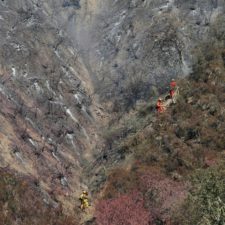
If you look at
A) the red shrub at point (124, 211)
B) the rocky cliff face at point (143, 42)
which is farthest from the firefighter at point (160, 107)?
the red shrub at point (124, 211)

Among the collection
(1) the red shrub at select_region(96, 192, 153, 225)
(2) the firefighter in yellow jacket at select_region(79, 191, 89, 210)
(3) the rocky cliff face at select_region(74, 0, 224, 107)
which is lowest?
(3) the rocky cliff face at select_region(74, 0, 224, 107)

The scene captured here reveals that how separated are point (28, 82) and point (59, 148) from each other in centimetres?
1079

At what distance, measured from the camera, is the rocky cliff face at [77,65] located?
58344 mm

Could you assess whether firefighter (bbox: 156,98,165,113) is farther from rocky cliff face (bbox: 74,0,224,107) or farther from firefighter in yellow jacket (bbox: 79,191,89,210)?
firefighter in yellow jacket (bbox: 79,191,89,210)

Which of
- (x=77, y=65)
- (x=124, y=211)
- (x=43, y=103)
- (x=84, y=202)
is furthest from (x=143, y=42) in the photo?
(x=124, y=211)

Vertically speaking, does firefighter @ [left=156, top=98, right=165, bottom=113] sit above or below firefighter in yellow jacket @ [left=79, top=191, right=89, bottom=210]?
below

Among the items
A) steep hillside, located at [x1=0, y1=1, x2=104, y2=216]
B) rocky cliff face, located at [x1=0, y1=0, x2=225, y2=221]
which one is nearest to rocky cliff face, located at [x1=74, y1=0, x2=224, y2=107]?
rocky cliff face, located at [x1=0, y1=0, x2=225, y2=221]

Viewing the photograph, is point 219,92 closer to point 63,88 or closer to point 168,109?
point 168,109

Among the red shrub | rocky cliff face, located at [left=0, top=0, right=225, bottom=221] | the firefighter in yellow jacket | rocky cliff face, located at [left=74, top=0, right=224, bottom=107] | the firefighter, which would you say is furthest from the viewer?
rocky cliff face, located at [left=74, top=0, right=224, bottom=107]

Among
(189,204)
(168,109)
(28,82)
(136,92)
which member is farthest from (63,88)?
(189,204)

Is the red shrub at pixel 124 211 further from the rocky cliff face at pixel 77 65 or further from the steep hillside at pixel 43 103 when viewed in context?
the rocky cliff face at pixel 77 65

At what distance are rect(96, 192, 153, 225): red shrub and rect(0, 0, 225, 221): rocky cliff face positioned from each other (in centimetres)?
703

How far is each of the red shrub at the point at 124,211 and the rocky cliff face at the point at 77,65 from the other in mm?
7030

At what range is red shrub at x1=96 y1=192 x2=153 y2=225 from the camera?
42781mm
